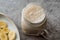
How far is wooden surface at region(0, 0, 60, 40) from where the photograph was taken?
2.53 ft

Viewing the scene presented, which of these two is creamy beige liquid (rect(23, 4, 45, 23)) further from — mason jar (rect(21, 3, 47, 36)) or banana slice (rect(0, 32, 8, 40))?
banana slice (rect(0, 32, 8, 40))

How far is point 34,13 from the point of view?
719mm

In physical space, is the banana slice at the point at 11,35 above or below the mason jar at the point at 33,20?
below

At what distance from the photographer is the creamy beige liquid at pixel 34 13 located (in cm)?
70

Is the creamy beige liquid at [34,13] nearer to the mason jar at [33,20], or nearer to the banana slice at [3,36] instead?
the mason jar at [33,20]

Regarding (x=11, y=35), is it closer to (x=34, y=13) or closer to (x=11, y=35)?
(x=11, y=35)

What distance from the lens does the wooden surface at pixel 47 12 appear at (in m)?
0.77

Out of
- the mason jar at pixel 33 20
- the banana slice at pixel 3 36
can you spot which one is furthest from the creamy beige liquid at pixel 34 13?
the banana slice at pixel 3 36

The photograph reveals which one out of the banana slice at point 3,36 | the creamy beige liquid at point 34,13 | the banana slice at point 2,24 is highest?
the creamy beige liquid at point 34,13

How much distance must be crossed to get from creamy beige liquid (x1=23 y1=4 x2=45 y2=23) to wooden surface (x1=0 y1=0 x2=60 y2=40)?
82mm

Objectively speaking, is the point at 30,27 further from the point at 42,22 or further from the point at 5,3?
the point at 5,3

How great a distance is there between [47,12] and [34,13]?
0.11 meters

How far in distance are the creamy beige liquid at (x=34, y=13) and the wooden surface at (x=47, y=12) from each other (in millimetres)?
82

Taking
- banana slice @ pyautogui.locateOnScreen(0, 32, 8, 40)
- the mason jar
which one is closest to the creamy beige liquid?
the mason jar
